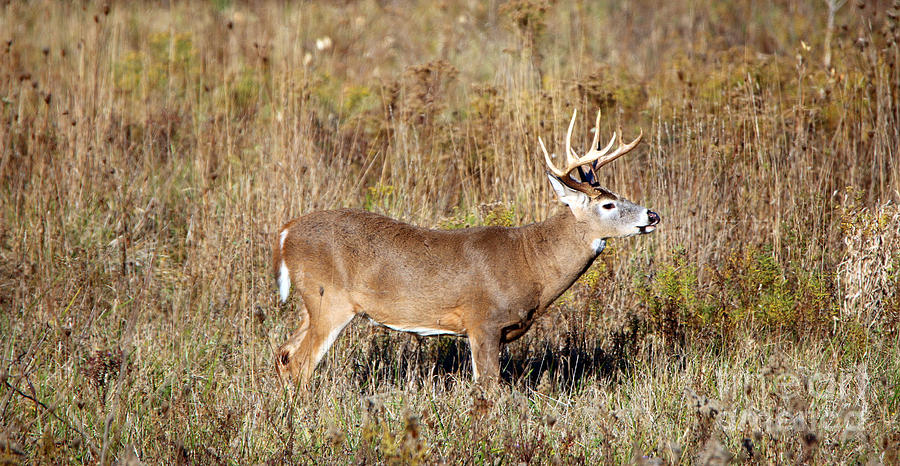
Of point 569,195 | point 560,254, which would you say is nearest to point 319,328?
point 560,254

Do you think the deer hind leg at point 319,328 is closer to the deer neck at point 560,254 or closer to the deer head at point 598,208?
the deer neck at point 560,254

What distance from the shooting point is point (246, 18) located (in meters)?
11.0

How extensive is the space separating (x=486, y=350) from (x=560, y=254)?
64 cm

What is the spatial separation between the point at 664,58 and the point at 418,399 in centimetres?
679

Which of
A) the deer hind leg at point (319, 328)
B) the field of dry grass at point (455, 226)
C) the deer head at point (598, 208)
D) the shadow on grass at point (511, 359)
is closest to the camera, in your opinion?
the field of dry grass at point (455, 226)

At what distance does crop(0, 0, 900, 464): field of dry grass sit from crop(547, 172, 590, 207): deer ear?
962 mm

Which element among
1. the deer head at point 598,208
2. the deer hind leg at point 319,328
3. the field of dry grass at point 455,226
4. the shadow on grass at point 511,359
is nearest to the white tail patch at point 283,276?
the deer hind leg at point 319,328

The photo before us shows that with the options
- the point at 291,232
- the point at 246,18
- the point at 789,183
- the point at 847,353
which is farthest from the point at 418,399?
the point at 246,18

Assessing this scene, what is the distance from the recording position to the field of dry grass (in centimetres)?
376

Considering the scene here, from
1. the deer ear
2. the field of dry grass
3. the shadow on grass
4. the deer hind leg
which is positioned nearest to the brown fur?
the deer hind leg

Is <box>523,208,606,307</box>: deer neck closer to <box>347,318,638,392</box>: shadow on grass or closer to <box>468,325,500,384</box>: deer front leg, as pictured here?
<box>468,325,500,384</box>: deer front leg

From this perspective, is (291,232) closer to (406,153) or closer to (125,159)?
(406,153)

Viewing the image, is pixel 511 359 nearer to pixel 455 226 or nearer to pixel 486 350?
pixel 486 350

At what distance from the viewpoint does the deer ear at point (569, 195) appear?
4.60 m
